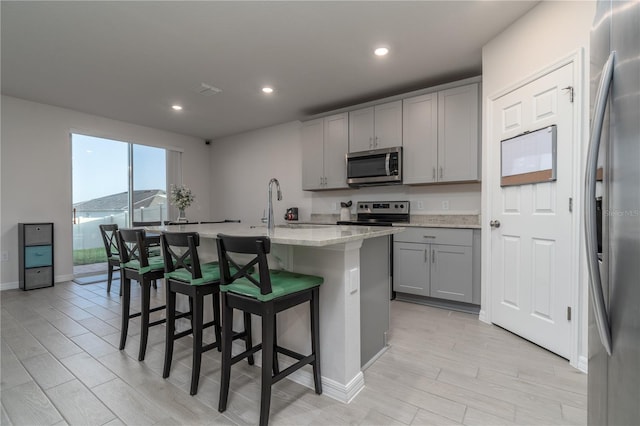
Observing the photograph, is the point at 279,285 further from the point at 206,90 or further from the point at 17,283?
the point at 17,283

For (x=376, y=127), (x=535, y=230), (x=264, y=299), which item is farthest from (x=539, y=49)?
(x=264, y=299)

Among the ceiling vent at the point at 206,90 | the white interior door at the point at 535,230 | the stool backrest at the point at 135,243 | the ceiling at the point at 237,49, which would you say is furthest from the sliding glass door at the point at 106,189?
the white interior door at the point at 535,230

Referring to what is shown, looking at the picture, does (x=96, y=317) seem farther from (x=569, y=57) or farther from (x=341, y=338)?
(x=569, y=57)

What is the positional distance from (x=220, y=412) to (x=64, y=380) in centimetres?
112

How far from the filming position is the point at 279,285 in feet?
5.18

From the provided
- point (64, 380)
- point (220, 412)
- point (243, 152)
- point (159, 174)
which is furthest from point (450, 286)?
point (159, 174)

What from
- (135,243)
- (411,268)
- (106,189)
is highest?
(106,189)

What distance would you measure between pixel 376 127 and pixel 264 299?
3.09 m

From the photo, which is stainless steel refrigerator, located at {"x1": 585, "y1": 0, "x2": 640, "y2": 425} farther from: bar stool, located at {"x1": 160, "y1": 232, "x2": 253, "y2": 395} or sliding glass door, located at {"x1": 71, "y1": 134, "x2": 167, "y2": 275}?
sliding glass door, located at {"x1": 71, "y1": 134, "x2": 167, "y2": 275}

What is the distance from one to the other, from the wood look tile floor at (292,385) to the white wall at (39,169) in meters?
2.08

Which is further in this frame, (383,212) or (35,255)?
(383,212)

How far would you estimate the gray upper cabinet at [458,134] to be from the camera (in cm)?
326

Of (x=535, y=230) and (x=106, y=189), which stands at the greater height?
(x=106, y=189)

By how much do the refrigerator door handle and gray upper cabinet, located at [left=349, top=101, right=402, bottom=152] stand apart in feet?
10.1
